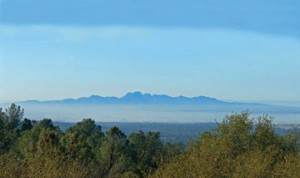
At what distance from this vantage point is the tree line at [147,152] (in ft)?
135

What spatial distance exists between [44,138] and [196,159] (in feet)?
78.2

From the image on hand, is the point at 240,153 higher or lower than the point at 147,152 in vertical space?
higher

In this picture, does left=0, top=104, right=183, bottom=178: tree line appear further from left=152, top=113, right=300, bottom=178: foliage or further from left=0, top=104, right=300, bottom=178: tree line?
left=152, top=113, right=300, bottom=178: foliage

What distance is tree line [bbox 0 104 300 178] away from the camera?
4128 cm

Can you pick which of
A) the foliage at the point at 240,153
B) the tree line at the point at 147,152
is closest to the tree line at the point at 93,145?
the tree line at the point at 147,152

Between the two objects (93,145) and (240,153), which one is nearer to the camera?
(240,153)

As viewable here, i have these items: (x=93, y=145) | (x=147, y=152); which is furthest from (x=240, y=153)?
(x=93, y=145)

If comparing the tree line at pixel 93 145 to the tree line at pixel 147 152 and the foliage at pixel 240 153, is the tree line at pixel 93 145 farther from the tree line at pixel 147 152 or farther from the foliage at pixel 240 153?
the foliage at pixel 240 153

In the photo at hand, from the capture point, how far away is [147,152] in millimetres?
84312

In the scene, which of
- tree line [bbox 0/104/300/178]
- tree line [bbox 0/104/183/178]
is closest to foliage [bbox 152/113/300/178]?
tree line [bbox 0/104/300/178]

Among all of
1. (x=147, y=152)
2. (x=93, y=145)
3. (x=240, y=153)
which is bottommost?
(x=147, y=152)

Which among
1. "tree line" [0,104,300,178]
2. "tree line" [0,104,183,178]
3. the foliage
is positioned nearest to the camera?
"tree line" [0,104,300,178]

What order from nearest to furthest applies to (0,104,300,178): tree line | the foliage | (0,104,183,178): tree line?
(0,104,300,178): tree line → the foliage → (0,104,183,178): tree line

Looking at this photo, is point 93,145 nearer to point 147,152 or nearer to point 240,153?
point 147,152
